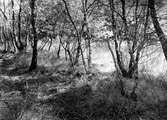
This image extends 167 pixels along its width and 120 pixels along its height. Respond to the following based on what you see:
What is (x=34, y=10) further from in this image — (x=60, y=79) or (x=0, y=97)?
(x=0, y=97)

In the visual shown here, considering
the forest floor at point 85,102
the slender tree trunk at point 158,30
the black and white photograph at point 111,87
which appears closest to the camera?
the forest floor at point 85,102

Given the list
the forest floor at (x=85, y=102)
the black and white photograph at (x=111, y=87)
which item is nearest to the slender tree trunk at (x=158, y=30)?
the black and white photograph at (x=111, y=87)

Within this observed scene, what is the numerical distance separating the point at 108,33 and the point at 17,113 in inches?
212

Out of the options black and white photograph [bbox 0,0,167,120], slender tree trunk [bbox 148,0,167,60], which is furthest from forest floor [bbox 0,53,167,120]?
slender tree trunk [bbox 148,0,167,60]

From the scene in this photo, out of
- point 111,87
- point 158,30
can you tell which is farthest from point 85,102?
point 158,30

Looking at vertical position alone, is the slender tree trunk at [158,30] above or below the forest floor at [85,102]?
above

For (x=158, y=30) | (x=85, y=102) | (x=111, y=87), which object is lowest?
(x=85, y=102)

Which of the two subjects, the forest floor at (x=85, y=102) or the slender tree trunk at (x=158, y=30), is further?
the slender tree trunk at (x=158, y=30)

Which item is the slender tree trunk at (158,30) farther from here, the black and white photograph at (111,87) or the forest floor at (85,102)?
the forest floor at (85,102)

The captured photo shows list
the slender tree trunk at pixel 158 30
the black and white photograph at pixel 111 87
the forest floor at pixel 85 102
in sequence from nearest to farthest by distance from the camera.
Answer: the forest floor at pixel 85 102 < the black and white photograph at pixel 111 87 < the slender tree trunk at pixel 158 30

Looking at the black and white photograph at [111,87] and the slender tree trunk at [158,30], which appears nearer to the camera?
the black and white photograph at [111,87]

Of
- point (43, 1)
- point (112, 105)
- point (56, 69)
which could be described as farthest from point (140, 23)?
point (43, 1)

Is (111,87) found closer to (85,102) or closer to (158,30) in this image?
(85,102)

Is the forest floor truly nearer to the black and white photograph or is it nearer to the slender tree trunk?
the black and white photograph
